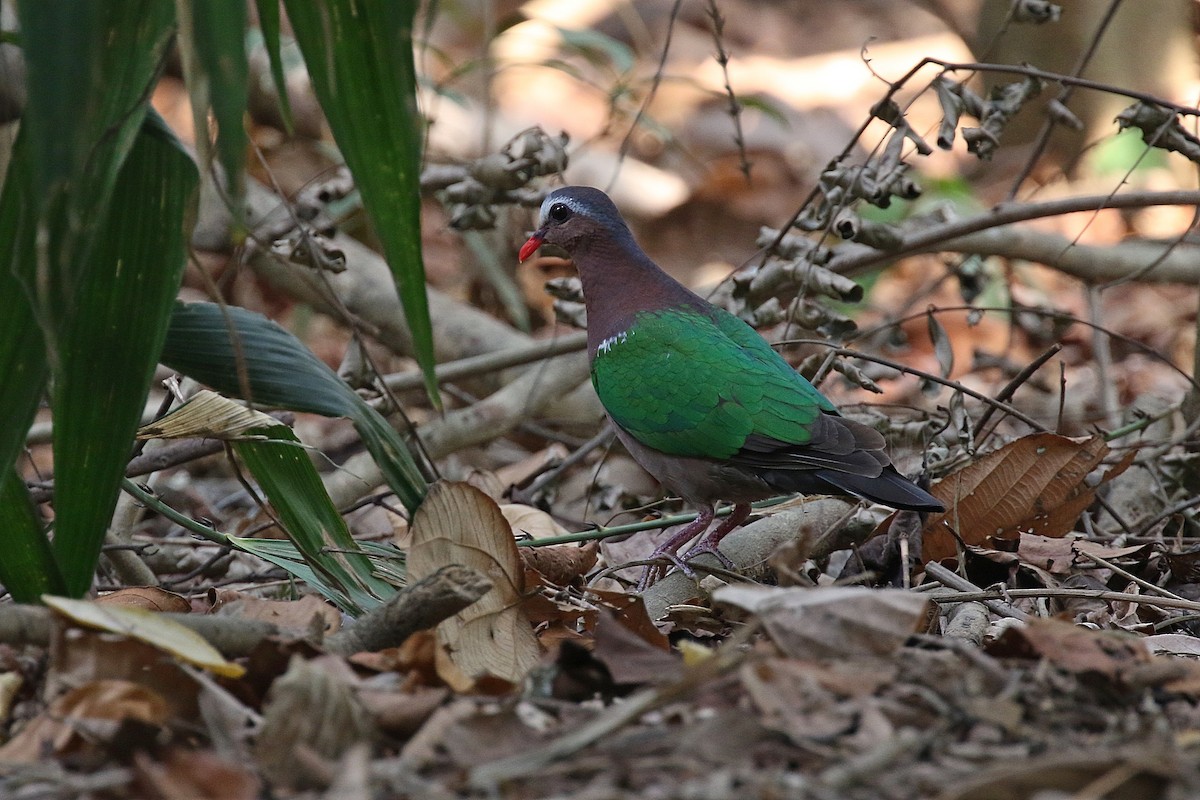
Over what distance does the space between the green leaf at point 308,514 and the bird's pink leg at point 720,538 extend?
102 centimetres

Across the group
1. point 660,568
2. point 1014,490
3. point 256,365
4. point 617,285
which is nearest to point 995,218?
point 1014,490

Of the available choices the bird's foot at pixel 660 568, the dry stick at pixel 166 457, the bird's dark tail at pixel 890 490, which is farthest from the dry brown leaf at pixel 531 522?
the bird's dark tail at pixel 890 490

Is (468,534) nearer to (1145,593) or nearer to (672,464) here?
(672,464)

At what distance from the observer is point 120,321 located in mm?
2289

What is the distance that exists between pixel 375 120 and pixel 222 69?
0.43 meters

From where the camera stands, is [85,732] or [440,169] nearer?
[85,732]

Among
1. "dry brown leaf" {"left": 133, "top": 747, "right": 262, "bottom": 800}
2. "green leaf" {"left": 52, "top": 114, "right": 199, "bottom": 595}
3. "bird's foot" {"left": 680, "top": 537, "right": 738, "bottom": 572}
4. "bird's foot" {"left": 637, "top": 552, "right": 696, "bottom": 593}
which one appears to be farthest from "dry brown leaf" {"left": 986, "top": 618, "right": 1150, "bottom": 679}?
"green leaf" {"left": 52, "top": 114, "right": 199, "bottom": 595}

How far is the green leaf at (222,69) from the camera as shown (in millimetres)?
1695

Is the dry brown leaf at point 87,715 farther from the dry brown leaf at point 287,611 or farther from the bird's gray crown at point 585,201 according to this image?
the bird's gray crown at point 585,201

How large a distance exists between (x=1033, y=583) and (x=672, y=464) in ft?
3.61

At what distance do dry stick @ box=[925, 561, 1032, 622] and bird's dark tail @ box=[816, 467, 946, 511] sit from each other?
168mm

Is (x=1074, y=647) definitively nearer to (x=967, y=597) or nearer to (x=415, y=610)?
(x=967, y=597)

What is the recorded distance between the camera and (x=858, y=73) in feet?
38.7

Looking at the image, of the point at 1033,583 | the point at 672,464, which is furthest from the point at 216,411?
the point at 1033,583
